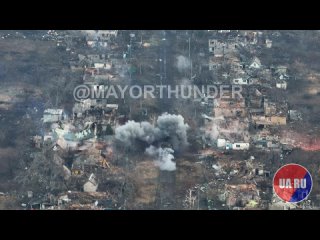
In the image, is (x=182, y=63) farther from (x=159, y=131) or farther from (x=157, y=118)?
(x=159, y=131)

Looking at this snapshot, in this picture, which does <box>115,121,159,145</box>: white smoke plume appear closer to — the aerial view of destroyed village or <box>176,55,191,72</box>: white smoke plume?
the aerial view of destroyed village

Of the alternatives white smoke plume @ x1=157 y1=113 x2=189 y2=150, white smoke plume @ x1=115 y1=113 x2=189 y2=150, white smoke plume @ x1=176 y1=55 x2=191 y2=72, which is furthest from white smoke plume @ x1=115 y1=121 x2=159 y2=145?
white smoke plume @ x1=176 y1=55 x2=191 y2=72

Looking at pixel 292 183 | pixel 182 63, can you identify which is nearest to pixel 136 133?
pixel 182 63


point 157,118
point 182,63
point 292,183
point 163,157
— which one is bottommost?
point 292,183

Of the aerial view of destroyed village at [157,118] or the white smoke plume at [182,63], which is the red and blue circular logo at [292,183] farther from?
the white smoke plume at [182,63]

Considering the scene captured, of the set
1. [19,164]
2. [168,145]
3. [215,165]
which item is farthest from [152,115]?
[19,164]

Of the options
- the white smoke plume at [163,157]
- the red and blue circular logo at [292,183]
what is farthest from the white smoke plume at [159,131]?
the red and blue circular logo at [292,183]
